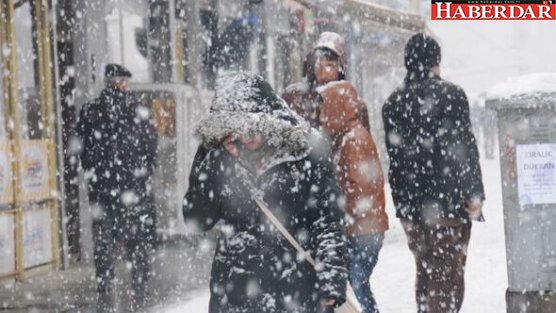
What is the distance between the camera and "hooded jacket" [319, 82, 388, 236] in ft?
15.4

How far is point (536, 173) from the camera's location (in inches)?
202

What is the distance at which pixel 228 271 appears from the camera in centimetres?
339

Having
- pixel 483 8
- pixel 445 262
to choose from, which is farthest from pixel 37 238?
pixel 483 8

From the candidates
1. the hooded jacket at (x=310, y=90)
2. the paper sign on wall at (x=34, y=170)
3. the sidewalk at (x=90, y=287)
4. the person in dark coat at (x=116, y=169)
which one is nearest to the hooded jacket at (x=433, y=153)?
the hooded jacket at (x=310, y=90)


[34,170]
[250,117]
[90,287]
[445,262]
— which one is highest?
[250,117]

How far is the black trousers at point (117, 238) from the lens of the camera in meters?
7.39

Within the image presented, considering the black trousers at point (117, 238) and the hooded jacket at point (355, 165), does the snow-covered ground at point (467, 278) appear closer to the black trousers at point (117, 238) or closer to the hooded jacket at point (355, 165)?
the black trousers at point (117, 238)

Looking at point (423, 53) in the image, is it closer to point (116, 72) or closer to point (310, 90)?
point (310, 90)

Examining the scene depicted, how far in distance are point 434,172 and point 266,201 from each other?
1958 mm

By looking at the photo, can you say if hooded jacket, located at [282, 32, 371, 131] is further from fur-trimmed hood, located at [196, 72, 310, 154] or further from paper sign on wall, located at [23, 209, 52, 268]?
paper sign on wall, located at [23, 209, 52, 268]

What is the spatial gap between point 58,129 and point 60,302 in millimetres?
2384

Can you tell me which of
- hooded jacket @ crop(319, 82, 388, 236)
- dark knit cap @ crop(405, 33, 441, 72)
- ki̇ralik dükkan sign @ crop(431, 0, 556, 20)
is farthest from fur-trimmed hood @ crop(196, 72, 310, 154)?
ki̇ralik dükkan sign @ crop(431, 0, 556, 20)

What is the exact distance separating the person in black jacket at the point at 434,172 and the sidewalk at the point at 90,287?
2422 mm

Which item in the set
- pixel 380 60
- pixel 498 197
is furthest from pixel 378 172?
pixel 380 60
